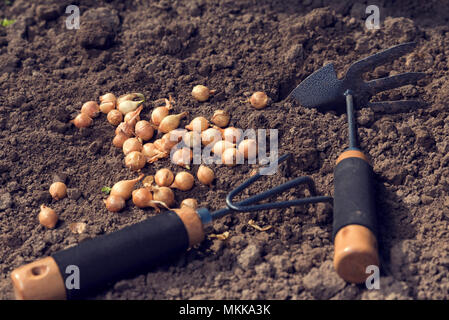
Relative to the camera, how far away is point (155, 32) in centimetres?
398

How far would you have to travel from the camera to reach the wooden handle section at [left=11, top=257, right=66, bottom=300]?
237 cm

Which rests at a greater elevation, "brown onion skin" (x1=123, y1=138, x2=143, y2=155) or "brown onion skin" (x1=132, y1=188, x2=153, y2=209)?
"brown onion skin" (x1=123, y1=138, x2=143, y2=155)

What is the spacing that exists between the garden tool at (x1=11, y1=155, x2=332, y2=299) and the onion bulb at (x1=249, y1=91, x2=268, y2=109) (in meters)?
0.89

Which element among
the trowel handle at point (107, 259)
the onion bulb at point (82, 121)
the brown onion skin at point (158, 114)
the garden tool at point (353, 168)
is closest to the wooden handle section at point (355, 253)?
the garden tool at point (353, 168)

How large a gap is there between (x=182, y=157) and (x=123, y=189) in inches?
15.1

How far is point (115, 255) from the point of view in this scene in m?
2.47

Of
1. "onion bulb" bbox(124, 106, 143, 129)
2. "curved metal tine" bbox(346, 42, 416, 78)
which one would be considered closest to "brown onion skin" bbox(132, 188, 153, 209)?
"onion bulb" bbox(124, 106, 143, 129)

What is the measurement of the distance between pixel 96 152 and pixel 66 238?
66 centimetres

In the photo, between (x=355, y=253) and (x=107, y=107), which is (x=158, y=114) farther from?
(x=355, y=253)

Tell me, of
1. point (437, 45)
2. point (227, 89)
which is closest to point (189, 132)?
point (227, 89)

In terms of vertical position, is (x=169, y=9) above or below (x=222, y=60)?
above

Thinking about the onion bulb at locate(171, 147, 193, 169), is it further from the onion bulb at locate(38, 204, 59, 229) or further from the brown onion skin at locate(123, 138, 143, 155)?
the onion bulb at locate(38, 204, 59, 229)
